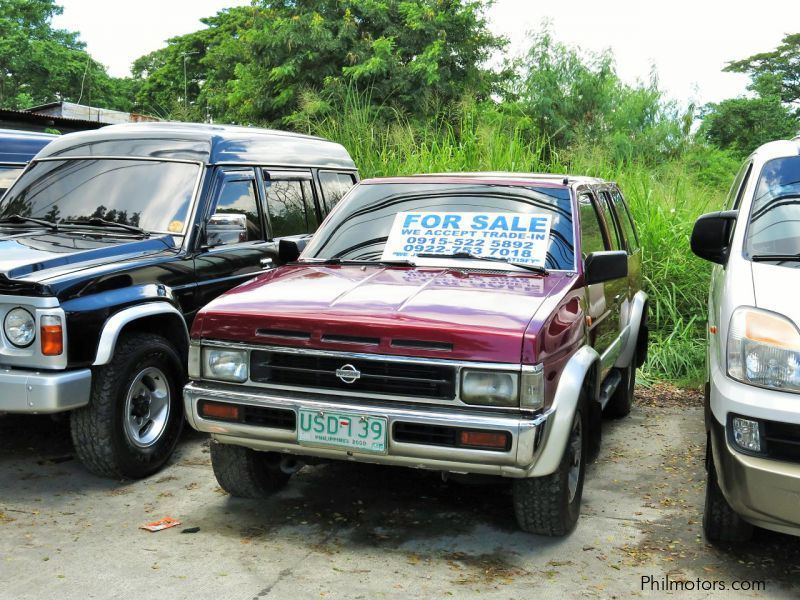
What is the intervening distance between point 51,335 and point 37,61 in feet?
155

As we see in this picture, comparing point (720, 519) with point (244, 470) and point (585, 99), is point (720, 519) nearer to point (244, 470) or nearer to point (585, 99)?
point (244, 470)

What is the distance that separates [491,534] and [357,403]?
101 centimetres

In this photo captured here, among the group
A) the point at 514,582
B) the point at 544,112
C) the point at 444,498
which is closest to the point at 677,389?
the point at 444,498

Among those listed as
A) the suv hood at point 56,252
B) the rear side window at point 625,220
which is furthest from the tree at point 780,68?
the suv hood at point 56,252

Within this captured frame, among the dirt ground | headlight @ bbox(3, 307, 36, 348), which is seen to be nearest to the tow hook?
the dirt ground

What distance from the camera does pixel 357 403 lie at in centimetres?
380

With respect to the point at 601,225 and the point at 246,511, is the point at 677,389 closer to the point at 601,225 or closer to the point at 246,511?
the point at 601,225

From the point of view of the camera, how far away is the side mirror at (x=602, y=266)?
4.50 meters

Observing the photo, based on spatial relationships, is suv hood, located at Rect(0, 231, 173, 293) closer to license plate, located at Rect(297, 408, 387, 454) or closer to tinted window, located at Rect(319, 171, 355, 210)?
license plate, located at Rect(297, 408, 387, 454)

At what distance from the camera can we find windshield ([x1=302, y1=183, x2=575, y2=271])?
15.3 ft

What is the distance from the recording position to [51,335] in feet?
14.5

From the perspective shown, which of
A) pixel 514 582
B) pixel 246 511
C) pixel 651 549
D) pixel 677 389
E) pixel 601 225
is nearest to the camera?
pixel 514 582

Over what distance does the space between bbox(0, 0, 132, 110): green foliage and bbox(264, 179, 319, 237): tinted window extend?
4214 centimetres
